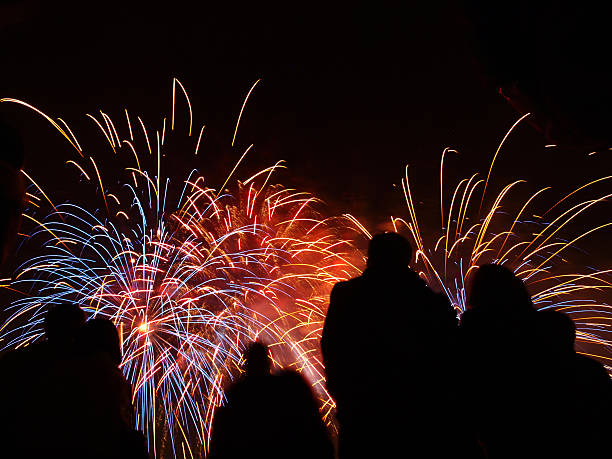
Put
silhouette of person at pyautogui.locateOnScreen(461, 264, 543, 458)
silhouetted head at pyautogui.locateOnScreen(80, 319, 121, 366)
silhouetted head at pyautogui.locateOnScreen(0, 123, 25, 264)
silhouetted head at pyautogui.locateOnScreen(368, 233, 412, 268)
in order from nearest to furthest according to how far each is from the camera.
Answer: silhouetted head at pyautogui.locateOnScreen(0, 123, 25, 264)
silhouette of person at pyautogui.locateOnScreen(461, 264, 543, 458)
silhouetted head at pyautogui.locateOnScreen(368, 233, 412, 268)
silhouetted head at pyautogui.locateOnScreen(80, 319, 121, 366)

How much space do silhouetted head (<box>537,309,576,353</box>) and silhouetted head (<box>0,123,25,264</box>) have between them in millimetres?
3318

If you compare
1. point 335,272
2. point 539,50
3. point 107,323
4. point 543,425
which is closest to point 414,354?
point 543,425

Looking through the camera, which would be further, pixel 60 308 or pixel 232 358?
pixel 232 358

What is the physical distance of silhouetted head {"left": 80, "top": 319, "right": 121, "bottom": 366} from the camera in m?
4.08

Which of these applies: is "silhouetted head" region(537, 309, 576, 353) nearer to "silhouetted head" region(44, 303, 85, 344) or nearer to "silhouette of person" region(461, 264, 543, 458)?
"silhouette of person" region(461, 264, 543, 458)

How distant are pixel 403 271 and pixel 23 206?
2524 mm

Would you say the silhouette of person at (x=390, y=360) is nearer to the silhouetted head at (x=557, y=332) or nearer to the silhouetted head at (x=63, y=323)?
the silhouetted head at (x=557, y=332)

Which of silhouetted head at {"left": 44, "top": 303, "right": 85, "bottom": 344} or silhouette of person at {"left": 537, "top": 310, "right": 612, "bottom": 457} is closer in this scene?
silhouette of person at {"left": 537, "top": 310, "right": 612, "bottom": 457}

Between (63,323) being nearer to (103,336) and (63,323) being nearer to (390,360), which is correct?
(103,336)

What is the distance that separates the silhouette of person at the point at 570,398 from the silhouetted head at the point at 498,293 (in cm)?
26

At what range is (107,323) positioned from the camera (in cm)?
436

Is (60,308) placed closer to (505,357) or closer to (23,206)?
(23,206)

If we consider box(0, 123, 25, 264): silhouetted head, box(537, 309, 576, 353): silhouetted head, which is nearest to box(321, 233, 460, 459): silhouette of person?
box(537, 309, 576, 353): silhouetted head

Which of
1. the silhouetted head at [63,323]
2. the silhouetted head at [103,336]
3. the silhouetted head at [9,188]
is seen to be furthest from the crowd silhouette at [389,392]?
the silhouetted head at [9,188]
